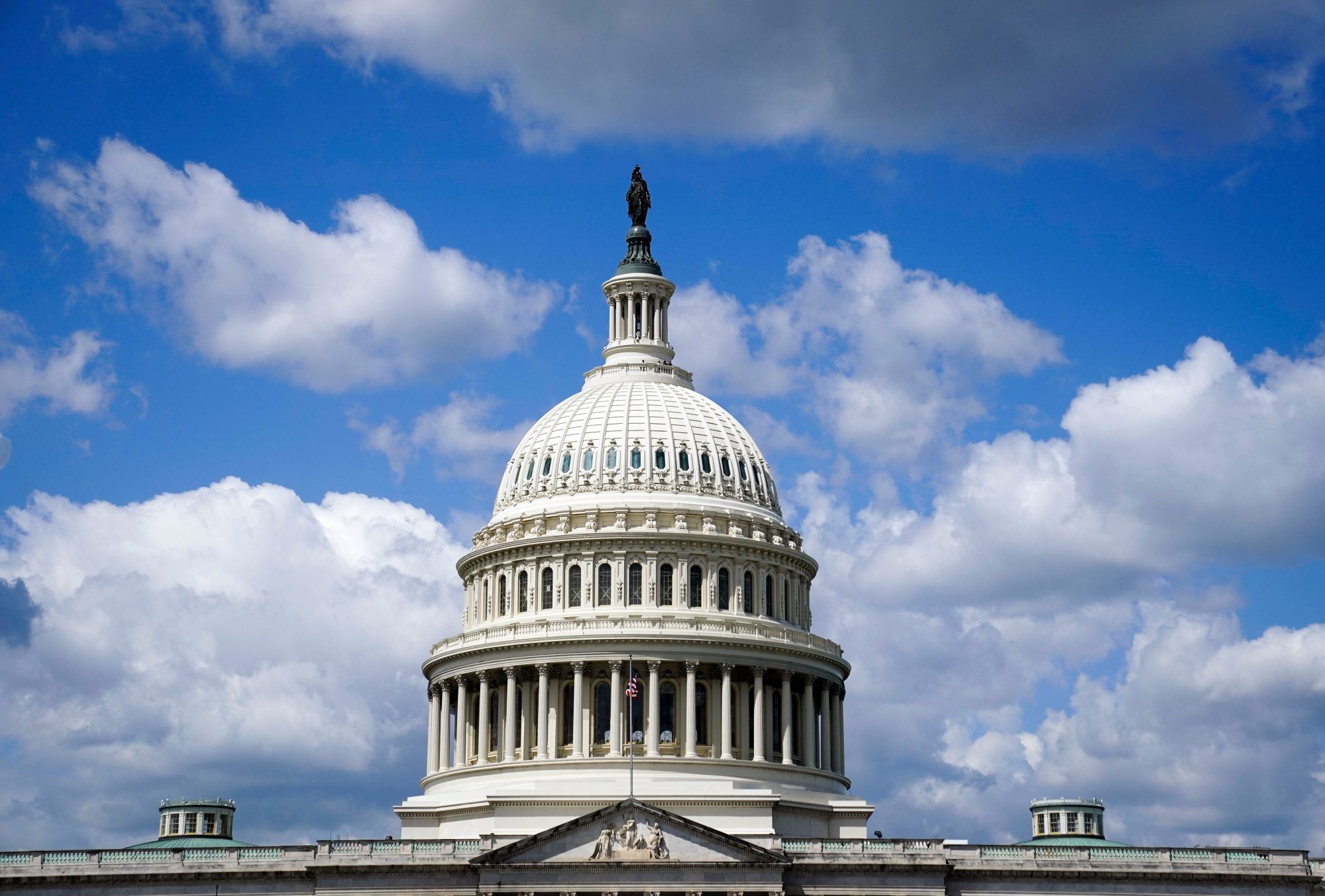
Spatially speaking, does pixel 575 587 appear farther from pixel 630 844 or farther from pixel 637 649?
pixel 630 844

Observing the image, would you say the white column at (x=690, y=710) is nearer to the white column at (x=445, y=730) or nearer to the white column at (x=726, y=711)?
the white column at (x=726, y=711)

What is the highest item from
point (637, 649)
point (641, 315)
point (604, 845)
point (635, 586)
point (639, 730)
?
point (641, 315)

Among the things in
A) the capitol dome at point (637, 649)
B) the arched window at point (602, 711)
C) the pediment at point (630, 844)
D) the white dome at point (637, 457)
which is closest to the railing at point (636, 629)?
the capitol dome at point (637, 649)

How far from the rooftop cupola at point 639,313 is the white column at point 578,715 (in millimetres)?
24675

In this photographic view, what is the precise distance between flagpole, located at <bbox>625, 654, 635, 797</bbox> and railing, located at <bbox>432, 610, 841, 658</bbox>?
1835 mm

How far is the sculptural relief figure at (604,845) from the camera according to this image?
106125 mm

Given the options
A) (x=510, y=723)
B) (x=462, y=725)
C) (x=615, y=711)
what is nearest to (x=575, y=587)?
(x=615, y=711)

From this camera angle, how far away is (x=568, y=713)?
126 metres

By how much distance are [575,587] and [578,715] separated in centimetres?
916

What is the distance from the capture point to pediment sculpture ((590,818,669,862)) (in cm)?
10606

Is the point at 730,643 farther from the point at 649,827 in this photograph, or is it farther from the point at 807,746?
the point at 649,827

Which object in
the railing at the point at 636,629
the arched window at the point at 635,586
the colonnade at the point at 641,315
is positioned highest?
the colonnade at the point at 641,315

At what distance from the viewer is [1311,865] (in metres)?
110

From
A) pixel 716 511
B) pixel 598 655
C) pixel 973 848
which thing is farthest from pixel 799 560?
pixel 973 848
